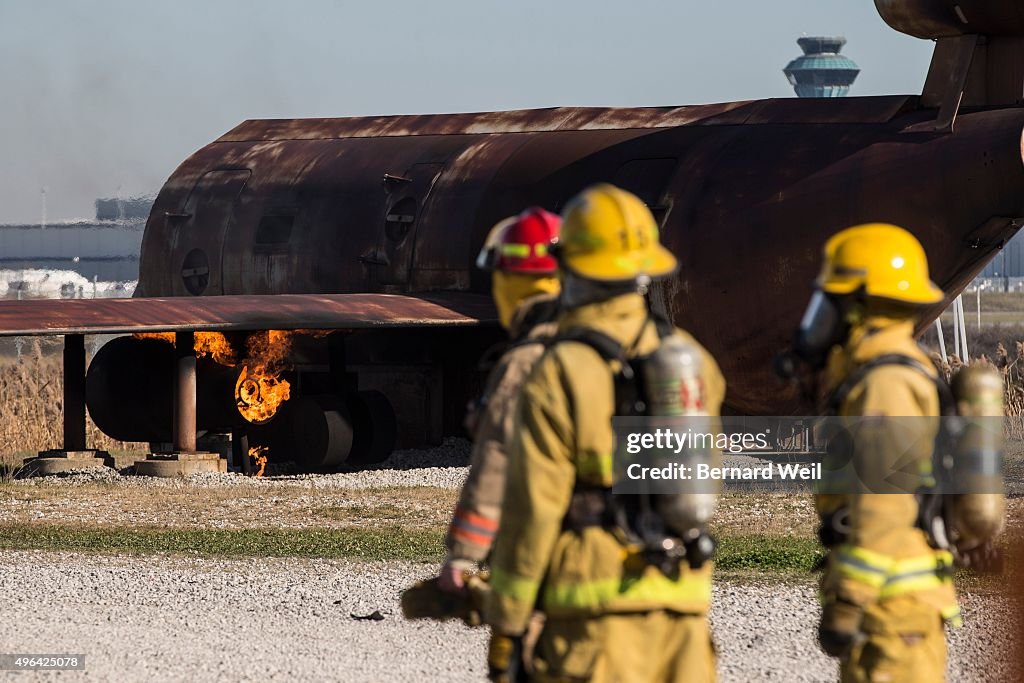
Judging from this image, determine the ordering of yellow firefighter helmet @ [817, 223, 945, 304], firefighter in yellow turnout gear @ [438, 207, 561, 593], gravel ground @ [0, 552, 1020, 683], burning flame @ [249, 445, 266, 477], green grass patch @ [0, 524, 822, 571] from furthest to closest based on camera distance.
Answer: burning flame @ [249, 445, 266, 477]
green grass patch @ [0, 524, 822, 571]
gravel ground @ [0, 552, 1020, 683]
yellow firefighter helmet @ [817, 223, 945, 304]
firefighter in yellow turnout gear @ [438, 207, 561, 593]

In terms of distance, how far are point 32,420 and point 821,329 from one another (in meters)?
19.6

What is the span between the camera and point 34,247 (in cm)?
12025

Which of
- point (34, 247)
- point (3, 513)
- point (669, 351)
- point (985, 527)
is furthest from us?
point (34, 247)

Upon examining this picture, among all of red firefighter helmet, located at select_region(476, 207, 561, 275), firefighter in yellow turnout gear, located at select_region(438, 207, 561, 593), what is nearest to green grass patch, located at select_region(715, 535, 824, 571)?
firefighter in yellow turnout gear, located at select_region(438, 207, 561, 593)

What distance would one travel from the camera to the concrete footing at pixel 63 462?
18.6 metres

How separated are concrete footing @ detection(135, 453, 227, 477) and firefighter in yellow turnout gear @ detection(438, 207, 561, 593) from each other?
12.3m

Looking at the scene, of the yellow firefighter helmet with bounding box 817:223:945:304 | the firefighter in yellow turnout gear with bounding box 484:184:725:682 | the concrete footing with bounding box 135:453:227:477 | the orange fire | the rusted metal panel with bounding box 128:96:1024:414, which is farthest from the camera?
the orange fire

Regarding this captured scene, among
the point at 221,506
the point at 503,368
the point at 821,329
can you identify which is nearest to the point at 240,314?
the point at 221,506

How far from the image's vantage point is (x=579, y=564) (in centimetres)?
470

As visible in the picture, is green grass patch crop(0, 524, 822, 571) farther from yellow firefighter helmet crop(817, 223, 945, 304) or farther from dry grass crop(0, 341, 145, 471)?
dry grass crop(0, 341, 145, 471)

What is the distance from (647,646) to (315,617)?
5.46 metres

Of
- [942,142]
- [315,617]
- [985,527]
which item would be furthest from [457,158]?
[985,527]

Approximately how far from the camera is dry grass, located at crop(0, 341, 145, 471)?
22.8 m

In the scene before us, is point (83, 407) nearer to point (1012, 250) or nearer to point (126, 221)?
point (126, 221)
